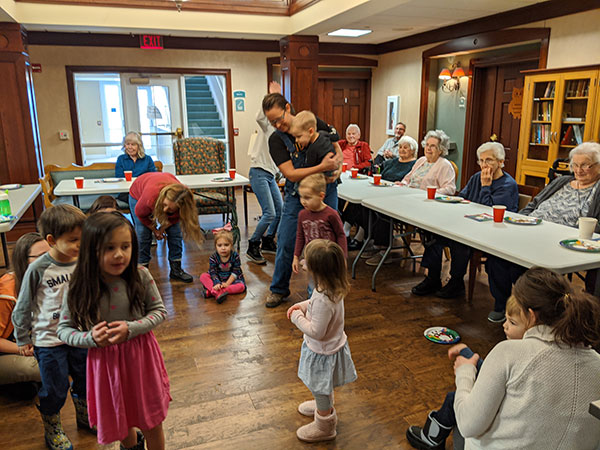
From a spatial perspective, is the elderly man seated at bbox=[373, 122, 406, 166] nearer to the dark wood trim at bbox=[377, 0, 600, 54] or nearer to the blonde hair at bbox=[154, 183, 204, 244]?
the dark wood trim at bbox=[377, 0, 600, 54]

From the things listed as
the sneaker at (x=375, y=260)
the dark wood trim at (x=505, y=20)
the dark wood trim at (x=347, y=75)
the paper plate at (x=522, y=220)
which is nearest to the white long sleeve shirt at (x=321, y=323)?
the paper plate at (x=522, y=220)

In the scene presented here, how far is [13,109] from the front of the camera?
5.20m

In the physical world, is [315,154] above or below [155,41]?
below

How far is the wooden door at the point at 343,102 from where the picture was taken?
8.87 m

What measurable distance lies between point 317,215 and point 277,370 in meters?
0.87

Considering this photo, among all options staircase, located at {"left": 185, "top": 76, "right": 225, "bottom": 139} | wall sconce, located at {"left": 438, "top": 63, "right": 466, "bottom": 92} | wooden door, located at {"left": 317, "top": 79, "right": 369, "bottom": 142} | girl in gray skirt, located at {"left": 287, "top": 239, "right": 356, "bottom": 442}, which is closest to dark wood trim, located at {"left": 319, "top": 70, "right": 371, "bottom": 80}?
wooden door, located at {"left": 317, "top": 79, "right": 369, "bottom": 142}

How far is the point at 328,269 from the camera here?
173 cm

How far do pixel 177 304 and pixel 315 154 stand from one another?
150 cm

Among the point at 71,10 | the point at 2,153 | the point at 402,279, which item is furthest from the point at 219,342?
the point at 71,10

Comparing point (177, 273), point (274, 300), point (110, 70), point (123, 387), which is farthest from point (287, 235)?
point (110, 70)

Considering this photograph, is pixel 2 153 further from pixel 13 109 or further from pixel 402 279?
pixel 402 279

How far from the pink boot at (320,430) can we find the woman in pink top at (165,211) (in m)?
1.55

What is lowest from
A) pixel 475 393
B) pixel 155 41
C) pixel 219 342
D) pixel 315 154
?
pixel 219 342

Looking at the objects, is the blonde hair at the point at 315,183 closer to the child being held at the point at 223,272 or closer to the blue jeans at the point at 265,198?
the child being held at the point at 223,272
